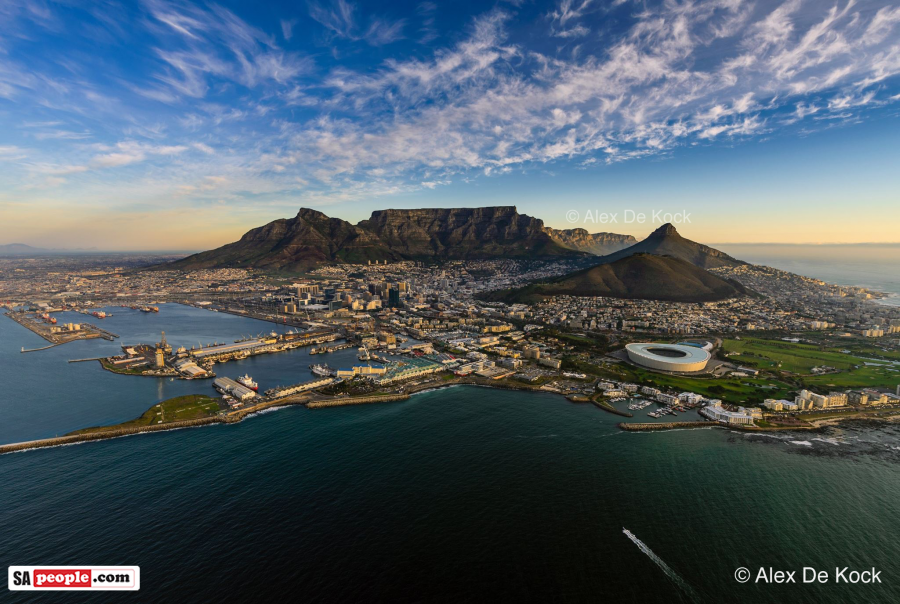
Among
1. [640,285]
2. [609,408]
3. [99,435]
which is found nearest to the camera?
[99,435]

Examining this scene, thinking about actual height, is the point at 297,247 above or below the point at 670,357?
above

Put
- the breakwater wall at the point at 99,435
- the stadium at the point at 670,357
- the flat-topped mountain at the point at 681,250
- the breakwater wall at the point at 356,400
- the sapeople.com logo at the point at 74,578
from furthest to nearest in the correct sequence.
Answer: the flat-topped mountain at the point at 681,250, the stadium at the point at 670,357, the breakwater wall at the point at 356,400, the breakwater wall at the point at 99,435, the sapeople.com logo at the point at 74,578

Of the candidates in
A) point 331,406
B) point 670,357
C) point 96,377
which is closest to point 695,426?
point 670,357

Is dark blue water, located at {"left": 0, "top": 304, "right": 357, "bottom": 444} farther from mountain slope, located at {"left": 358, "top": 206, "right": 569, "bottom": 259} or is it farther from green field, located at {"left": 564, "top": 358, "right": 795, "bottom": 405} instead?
mountain slope, located at {"left": 358, "top": 206, "right": 569, "bottom": 259}

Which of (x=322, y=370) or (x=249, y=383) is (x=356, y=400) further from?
(x=249, y=383)

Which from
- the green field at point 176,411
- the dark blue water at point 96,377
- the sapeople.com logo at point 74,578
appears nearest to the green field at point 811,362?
the dark blue water at point 96,377

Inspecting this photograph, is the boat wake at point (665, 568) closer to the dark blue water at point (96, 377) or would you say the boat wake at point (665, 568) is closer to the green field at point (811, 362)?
the green field at point (811, 362)

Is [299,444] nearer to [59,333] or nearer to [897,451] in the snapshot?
[897,451]
